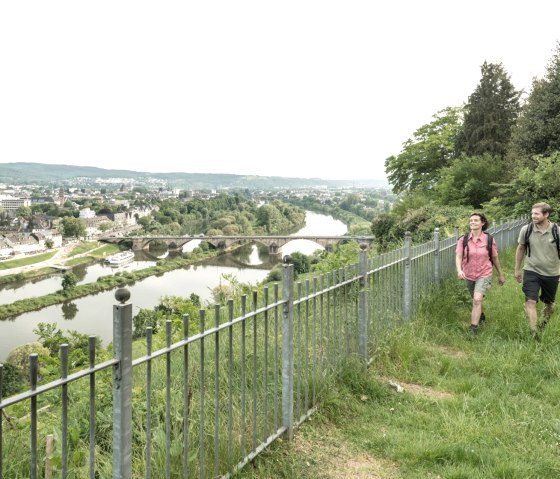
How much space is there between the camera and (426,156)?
33.5m

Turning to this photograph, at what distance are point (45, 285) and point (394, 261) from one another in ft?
229

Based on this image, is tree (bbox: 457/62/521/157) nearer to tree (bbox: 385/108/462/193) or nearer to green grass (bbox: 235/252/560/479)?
tree (bbox: 385/108/462/193)

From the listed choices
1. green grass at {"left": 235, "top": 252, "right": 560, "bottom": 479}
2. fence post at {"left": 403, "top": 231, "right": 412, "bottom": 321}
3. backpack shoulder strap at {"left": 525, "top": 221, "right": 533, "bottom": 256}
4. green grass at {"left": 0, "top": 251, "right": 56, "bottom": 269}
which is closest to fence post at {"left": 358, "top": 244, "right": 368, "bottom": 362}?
green grass at {"left": 235, "top": 252, "right": 560, "bottom": 479}

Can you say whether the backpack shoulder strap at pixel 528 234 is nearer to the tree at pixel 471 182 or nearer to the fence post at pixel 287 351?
the fence post at pixel 287 351

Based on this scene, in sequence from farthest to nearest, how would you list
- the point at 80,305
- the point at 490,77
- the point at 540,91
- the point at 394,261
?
1. the point at 80,305
2. the point at 490,77
3. the point at 540,91
4. the point at 394,261

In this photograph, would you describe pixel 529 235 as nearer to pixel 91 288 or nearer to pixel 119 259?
pixel 91 288

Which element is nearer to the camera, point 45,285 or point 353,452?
point 353,452

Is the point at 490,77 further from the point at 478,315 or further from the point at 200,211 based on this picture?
the point at 200,211

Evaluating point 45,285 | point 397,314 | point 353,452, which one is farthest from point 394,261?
point 45,285

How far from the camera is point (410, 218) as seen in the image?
1862 centimetres

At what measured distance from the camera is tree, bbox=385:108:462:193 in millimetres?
32812

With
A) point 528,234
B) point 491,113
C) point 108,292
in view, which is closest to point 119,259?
point 108,292

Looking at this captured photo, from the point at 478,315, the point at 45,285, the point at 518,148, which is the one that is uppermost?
the point at 518,148

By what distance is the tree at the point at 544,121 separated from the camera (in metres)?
17.0
